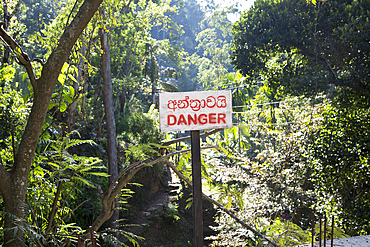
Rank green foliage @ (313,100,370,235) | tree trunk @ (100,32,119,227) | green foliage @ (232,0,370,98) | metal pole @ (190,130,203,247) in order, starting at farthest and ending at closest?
tree trunk @ (100,32,119,227), green foliage @ (232,0,370,98), green foliage @ (313,100,370,235), metal pole @ (190,130,203,247)

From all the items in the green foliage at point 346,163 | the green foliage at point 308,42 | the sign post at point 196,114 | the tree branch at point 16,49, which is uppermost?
the green foliage at point 308,42

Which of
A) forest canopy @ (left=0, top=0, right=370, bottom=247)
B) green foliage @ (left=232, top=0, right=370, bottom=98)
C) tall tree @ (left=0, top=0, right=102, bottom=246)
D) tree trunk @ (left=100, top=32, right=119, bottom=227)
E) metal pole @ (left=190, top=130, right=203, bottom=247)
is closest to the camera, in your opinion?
tall tree @ (left=0, top=0, right=102, bottom=246)

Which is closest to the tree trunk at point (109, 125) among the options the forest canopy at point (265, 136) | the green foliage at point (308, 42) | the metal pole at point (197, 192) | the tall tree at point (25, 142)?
the forest canopy at point (265, 136)

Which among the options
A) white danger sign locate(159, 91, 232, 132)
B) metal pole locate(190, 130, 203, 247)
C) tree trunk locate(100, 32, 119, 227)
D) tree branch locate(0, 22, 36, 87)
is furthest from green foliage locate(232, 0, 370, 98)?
tree branch locate(0, 22, 36, 87)

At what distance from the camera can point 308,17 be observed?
241 inches

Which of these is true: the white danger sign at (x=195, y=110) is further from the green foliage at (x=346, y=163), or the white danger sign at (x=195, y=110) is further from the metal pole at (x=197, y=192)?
the green foliage at (x=346, y=163)

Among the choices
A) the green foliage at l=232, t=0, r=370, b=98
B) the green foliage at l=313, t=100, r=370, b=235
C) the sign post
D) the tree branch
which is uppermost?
the green foliage at l=232, t=0, r=370, b=98

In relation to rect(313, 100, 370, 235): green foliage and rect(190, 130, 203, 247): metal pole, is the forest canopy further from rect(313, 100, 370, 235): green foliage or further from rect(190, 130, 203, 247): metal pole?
rect(190, 130, 203, 247): metal pole

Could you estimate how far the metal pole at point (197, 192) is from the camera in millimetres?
2182

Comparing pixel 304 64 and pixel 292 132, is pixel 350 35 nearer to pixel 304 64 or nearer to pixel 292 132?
pixel 304 64

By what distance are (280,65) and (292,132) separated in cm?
161

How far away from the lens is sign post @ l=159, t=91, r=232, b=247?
219 centimetres

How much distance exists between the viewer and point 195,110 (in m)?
2.23

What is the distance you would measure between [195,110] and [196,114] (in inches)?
1.2
